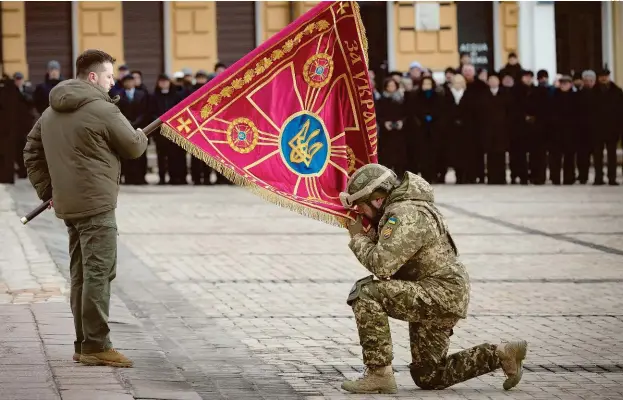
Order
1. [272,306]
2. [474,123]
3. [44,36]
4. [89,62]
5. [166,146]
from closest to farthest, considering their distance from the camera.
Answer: [89,62]
[272,306]
[474,123]
[166,146]
[44,36]

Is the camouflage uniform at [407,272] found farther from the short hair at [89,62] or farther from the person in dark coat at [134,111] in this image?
the person in dark coat at [134,111]

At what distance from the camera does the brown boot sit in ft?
27.9

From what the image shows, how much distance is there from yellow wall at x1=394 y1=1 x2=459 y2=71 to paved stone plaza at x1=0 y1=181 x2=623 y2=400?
1318cm

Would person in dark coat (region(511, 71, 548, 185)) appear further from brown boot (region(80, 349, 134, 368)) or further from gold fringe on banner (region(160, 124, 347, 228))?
brown boot (region(80, 349, 134, 368))

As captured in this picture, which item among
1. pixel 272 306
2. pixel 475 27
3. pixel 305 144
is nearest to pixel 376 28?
pixel 475 27

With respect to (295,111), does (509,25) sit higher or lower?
higher

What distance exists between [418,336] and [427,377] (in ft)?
0.75

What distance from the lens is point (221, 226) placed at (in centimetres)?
1783

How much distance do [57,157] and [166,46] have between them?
23930 millimetres

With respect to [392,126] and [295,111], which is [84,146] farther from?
[392,126]

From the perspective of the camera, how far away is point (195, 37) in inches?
1267

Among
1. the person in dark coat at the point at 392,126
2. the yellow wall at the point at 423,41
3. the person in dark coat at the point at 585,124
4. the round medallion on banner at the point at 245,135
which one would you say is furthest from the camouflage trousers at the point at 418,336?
the yellow wall at the point at 423,41

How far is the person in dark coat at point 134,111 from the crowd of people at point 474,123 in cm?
2

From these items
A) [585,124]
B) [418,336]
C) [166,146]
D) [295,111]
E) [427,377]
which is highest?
[295,111]
